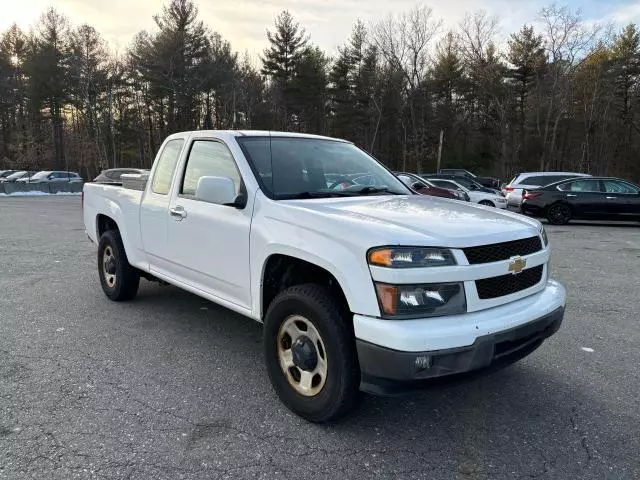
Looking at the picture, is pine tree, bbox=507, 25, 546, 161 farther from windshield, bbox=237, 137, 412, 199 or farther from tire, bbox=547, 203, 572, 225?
windshield, bbox=237, 137, 412, 199

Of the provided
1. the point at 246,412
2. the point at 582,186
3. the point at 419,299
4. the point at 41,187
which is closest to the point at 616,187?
the point at 582,186

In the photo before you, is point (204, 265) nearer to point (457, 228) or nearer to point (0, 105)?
point (457, 228)

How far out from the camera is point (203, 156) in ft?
14.5

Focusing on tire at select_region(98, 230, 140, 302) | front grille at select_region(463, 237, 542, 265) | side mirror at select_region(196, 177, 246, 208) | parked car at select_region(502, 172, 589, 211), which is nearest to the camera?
front grille at select_region(463, 237, 542, 265)

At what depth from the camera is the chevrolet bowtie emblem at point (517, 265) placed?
120 inches

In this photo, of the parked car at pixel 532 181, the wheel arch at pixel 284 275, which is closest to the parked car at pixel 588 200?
the parked car at pixel 532 181

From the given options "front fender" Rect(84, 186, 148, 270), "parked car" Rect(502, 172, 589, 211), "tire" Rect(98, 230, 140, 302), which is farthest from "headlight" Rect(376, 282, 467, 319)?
"parked car" Rect(502, 172, 589, 211)

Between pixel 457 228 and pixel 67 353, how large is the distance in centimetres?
338

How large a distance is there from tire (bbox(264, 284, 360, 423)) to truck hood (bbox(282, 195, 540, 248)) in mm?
424

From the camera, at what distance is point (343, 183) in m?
4.11

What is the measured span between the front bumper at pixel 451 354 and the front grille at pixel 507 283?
93 millimetres

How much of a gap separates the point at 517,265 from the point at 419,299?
2.55 feet

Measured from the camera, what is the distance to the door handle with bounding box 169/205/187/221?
4295 mm

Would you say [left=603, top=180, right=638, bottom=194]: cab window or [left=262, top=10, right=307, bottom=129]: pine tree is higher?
[left=262, top=10, right=307, bottom=129]: pine tree
